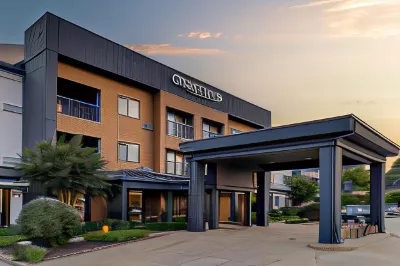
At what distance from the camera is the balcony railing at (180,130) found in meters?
32.0

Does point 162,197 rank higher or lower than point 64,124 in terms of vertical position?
lower

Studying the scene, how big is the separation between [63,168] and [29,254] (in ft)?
21.1

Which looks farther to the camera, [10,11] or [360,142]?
[10,11]

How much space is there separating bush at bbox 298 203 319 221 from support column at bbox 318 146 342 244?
21107 millimetres

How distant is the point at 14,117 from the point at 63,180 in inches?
253

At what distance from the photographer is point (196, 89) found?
34094 mm

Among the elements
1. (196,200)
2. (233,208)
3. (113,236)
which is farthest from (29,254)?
(233,208)

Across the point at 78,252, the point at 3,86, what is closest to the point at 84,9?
the point at 3,86

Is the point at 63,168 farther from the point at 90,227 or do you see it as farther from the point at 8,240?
the point at 8,240

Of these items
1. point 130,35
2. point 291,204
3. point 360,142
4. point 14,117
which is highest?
point 130,35

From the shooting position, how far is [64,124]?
80.2ft

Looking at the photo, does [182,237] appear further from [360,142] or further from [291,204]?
[291,204]

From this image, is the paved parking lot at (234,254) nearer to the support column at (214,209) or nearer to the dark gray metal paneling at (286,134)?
the dark gray metal paneling at (286,134)

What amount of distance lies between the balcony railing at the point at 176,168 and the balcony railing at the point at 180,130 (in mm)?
2150
